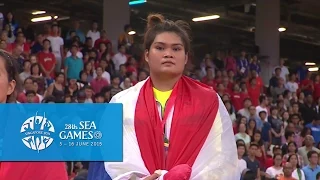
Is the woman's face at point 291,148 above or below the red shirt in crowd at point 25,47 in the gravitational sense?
below

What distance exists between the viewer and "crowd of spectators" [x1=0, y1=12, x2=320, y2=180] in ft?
36.4

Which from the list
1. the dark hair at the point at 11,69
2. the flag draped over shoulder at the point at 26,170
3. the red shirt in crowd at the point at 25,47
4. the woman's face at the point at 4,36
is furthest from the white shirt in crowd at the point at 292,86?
the flag draped over shoulder at the point at 26,170

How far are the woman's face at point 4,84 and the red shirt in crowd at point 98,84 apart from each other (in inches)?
380

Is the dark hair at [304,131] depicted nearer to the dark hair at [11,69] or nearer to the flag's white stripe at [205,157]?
the flag's white stripe at [205,157]

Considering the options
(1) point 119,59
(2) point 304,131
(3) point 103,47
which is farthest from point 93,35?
(2) point 304,131

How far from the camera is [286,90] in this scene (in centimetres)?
1730

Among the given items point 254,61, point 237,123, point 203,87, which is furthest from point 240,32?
point 203,87

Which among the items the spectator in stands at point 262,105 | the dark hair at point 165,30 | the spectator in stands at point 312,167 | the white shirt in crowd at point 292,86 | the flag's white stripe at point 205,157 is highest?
the dark hair at point 165,30

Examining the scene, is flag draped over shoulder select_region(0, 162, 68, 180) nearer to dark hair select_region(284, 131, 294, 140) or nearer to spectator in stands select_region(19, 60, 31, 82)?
spectator in stands select_region(19, 60, 31, 82)

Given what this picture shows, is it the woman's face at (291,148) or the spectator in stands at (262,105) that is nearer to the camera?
the woman's face at (291,148)

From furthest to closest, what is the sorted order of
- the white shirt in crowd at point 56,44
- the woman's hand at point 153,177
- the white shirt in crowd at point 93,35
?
the white shirt in crowd at point 93,35 < the white shirt in crowd at point 56,44 < the woman's hand at point 153,177

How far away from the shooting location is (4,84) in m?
2.66

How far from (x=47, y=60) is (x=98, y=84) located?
922 millimetres

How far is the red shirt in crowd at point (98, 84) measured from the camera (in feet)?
40.8
